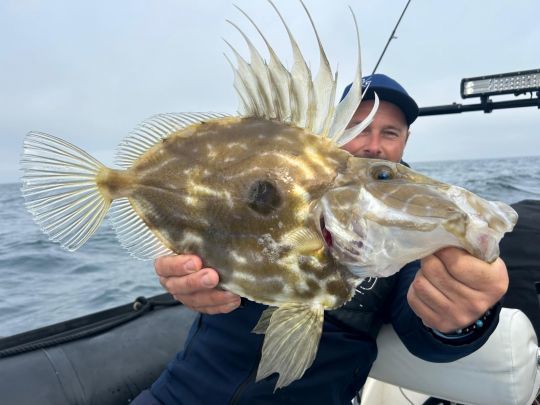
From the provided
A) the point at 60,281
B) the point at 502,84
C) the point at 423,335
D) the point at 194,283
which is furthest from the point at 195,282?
the point at 60,281

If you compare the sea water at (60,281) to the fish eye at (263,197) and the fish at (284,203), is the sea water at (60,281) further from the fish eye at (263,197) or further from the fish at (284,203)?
the fish eye at (263,197)

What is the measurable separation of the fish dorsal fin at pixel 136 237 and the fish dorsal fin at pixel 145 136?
0.18m

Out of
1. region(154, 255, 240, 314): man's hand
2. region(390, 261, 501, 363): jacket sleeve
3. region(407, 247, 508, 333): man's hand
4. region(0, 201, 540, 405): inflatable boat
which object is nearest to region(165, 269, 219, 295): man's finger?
region(154, 255, 240, 314): man's hand

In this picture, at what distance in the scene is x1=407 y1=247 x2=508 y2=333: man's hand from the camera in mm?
1535

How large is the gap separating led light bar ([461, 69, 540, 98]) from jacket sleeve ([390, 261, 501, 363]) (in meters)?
3.92

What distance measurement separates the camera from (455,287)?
5.33ft

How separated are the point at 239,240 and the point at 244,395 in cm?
107

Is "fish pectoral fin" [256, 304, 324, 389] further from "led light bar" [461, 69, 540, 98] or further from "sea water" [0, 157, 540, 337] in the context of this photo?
"sea water" [0, 157, 540, 337]

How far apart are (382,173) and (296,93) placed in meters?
0.43

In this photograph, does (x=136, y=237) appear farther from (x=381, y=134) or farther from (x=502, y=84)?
(x=502, y=84)

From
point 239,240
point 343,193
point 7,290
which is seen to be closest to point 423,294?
point 343,193

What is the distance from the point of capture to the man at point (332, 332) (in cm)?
173

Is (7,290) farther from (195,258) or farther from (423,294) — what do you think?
(423,294)

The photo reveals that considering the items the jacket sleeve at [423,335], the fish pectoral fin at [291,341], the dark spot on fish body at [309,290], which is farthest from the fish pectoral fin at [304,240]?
the jacket sleeve at [423,335]
